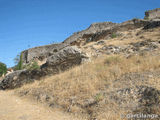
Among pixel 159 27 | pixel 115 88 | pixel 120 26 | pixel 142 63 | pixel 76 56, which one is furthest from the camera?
pixel 120 26

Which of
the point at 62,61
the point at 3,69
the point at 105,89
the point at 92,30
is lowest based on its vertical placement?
the point at 105,89

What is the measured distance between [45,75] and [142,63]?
549 cm

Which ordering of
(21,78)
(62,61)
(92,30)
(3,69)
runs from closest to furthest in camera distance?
(62,61), (21,78), (92,30), (3,69)

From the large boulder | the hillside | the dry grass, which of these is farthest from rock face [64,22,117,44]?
the dry grass

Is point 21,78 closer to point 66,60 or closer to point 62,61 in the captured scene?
point 62,61

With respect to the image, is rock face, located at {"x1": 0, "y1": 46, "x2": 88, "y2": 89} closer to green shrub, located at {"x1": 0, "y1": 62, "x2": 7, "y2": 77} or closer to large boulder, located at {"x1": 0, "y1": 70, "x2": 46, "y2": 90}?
large boulder, located at {"x1": 0, "y1": 70, "x2": 46, "y2": 90}

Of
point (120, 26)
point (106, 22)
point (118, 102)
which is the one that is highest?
point (106, 22)

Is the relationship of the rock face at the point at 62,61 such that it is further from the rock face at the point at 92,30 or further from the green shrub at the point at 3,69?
the green shrub at the point at 3,69

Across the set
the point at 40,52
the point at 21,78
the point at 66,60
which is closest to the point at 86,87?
the point at 66,60

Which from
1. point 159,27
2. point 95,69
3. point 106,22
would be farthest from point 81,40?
point 95,69

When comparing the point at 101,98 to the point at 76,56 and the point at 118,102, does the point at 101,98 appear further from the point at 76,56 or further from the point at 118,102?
the point at 76,56

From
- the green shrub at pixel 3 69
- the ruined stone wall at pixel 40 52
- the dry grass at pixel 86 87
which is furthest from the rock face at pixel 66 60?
the green shrub at pixel 3 69

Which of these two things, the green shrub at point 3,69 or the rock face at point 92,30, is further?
the green shrub at point 3,69

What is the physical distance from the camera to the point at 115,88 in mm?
4059
